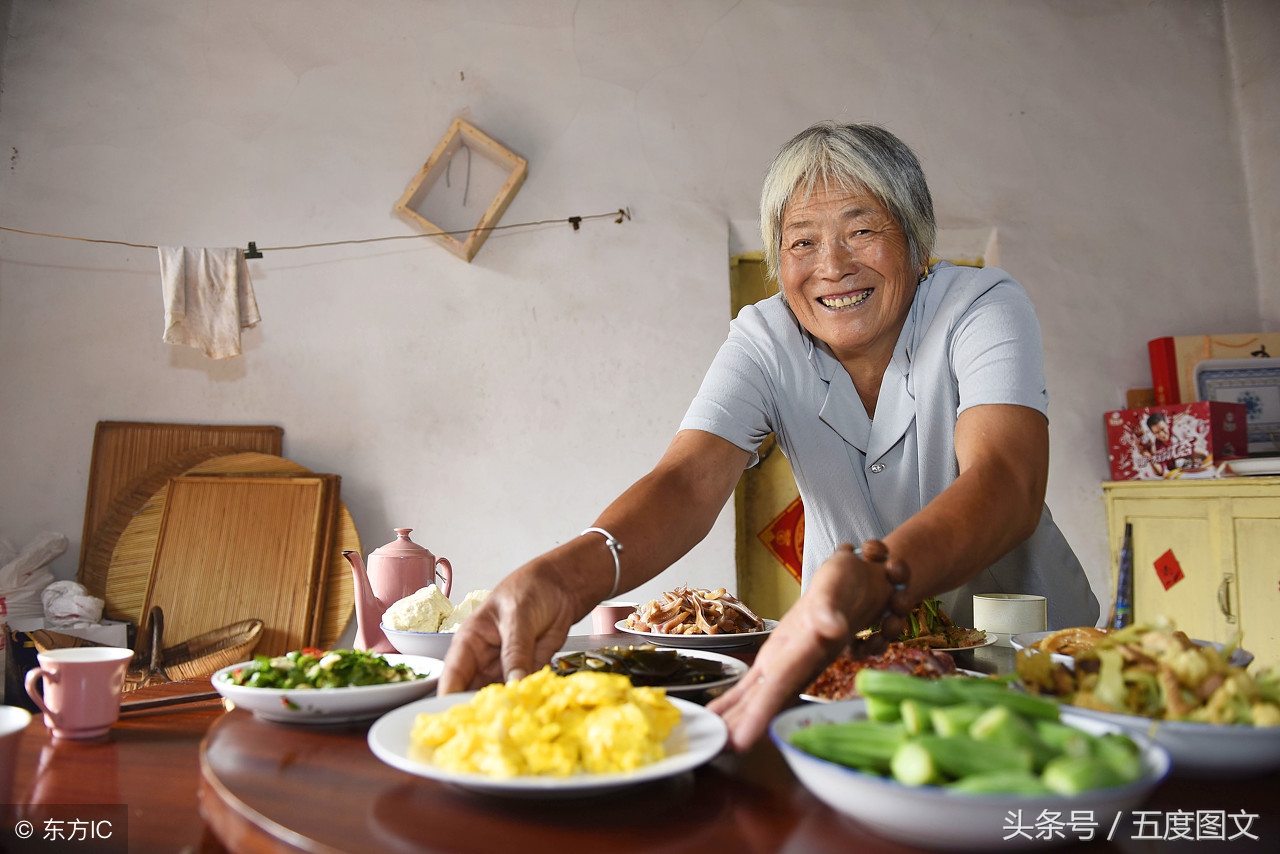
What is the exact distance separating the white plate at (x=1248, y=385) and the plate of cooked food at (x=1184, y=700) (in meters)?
3.37

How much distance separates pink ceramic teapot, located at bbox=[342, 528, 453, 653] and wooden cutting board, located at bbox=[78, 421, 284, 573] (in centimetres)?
205

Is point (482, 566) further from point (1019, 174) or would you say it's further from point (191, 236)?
point (1019, 174)

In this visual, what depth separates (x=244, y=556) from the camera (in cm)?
315

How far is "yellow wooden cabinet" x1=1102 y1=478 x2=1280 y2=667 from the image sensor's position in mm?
3000

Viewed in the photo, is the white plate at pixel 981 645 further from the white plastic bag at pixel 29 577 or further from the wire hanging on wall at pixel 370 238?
the white plastic bag at pixel 29 577

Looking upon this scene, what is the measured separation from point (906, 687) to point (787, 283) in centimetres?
119

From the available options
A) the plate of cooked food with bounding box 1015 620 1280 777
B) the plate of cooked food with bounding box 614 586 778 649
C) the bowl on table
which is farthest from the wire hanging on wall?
the plate of cooked food with bounding box 1015 620 1280 777

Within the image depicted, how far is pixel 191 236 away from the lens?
135 inches

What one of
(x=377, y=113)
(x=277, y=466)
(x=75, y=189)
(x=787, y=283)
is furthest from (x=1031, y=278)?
(x=75, y=189)

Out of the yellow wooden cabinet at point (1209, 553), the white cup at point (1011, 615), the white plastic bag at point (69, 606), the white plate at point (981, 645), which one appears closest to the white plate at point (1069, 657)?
the white plate at point (981, 645)

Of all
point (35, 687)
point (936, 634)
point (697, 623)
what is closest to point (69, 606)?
point (35, 687)

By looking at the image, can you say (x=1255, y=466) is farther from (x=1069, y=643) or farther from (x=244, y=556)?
(x=244, y=556)

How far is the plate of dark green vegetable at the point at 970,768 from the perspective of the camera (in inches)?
21.4

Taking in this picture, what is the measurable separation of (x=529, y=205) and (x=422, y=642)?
8.71 ft
